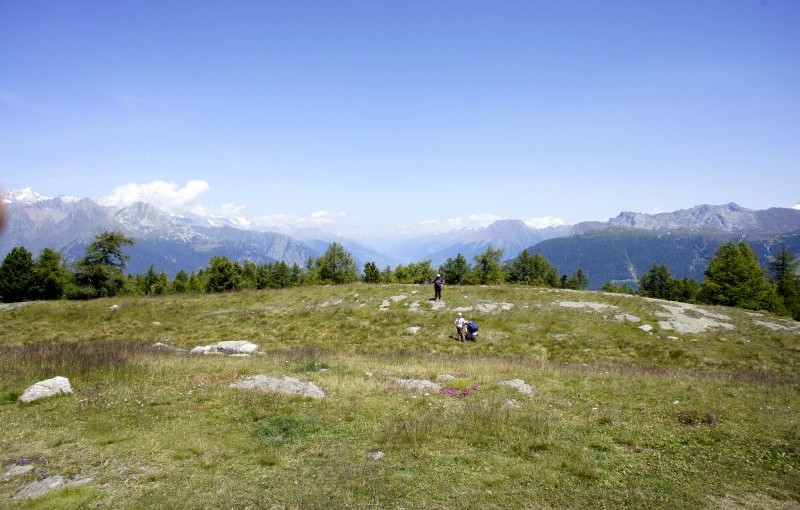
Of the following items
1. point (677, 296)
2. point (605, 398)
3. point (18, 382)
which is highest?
point (18, 382)

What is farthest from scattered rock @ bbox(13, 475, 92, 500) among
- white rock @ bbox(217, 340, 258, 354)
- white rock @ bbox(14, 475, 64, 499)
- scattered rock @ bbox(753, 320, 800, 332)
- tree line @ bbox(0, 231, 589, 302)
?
tree line @ bbox(0, 231, 589, 302)

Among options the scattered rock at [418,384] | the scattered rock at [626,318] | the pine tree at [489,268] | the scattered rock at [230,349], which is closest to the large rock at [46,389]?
the scattered rock at [230,349]

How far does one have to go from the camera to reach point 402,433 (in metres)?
14.3

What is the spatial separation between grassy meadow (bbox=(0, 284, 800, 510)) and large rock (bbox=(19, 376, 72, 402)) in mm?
484

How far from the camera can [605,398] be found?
19359mm

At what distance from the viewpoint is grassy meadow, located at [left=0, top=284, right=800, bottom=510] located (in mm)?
11242

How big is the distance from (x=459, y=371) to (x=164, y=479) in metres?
15.2

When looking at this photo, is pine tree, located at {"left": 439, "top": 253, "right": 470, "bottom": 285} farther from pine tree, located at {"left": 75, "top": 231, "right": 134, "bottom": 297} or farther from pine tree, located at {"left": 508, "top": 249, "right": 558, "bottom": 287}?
pine tree, located at {"left": 75, "top": 231, "right": 134, "bottom": 297}

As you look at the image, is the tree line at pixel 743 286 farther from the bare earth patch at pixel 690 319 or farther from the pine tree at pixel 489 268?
the pine tree at pixel 489 268

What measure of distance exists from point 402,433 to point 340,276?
100225 millimetres

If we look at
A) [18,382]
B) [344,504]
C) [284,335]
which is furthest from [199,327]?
[344,504]

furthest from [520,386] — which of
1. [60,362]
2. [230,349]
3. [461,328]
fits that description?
[60,362]

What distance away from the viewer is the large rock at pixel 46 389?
672 inches

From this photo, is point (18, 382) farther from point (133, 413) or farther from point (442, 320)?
point (442, 320)
